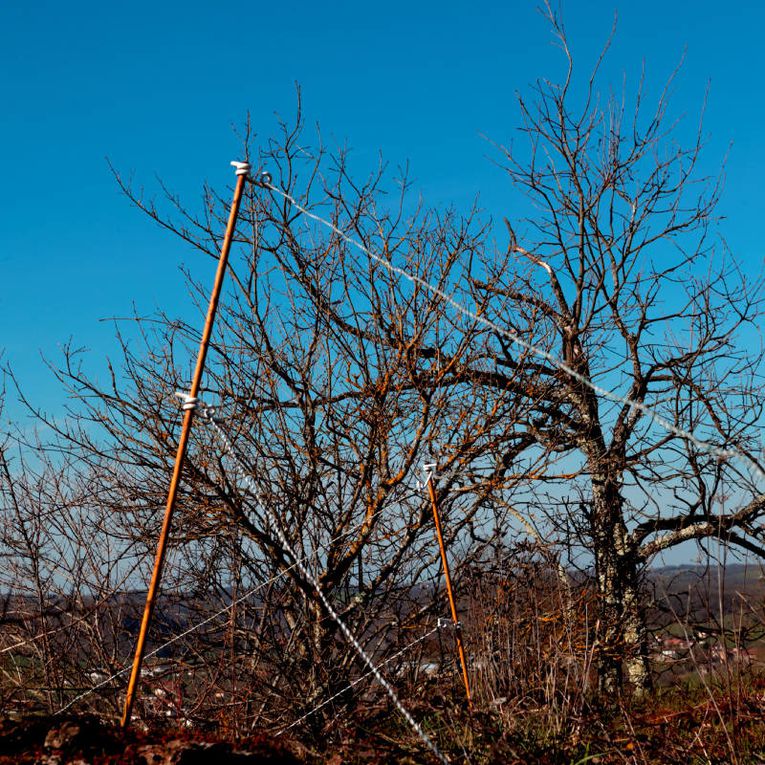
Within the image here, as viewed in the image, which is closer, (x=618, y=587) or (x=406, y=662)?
(x=406, y=662)

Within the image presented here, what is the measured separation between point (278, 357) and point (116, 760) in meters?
3.55

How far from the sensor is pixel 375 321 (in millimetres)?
6113

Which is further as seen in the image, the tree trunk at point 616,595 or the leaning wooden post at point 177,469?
the tree trunk at point 616,595

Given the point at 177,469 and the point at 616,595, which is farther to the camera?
the point at 616,595

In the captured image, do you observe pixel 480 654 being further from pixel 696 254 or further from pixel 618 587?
pixel 696 254

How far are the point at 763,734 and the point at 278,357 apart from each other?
3889 millimetres

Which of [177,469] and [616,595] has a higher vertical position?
[177,469]

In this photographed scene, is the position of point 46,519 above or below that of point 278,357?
below

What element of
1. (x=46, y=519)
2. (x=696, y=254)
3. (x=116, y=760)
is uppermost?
(x=696, y=254)

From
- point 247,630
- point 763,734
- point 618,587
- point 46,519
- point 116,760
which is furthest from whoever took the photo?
point 618,587

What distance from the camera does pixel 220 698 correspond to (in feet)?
18.4

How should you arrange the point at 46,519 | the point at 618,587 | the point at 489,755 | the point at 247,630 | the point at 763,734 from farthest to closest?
the point at 618,587, the point at 46,519, the point at 247,630, the point at 763,734, the point at 489,755

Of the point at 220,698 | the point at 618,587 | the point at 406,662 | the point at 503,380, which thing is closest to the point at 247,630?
the point at 220,698

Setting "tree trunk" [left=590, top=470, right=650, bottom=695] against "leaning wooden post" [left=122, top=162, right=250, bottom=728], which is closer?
"leaning wooden post" [left=122, top=162, right=250, bottom=728]
